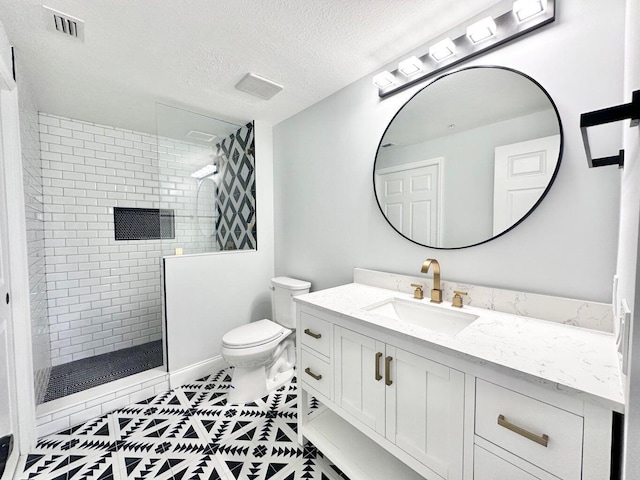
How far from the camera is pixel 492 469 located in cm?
85

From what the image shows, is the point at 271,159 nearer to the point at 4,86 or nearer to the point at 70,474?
the point at 4,86

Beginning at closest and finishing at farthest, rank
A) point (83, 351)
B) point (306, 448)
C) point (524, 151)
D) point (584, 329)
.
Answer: point (584, 329) < point (524, 151) < point (306, 448) < point (83, 351)

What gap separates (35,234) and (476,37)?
302 centimetres

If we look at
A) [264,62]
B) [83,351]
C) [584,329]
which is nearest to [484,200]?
[584,329]

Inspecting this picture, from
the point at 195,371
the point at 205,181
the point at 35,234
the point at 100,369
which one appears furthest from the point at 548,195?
the point at 100,369

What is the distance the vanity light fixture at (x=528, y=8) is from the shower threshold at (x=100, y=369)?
3.27 m

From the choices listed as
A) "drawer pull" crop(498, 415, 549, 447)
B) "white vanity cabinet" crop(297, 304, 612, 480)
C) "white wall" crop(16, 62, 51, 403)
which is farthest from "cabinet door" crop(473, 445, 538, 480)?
"white wall" crop(16, 62, 51, 403)

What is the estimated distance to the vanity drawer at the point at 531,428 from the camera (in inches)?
28.2

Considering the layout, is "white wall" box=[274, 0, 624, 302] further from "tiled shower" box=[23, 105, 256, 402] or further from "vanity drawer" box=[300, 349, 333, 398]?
"tiled shower" box=[23, 105, 256, 402]

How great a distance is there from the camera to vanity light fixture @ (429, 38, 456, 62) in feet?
4.58

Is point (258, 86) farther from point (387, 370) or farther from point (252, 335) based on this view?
point (387, 370)

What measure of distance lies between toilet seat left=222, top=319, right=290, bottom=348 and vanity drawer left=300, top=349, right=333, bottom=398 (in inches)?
21.0

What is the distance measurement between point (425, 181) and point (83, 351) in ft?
10.9

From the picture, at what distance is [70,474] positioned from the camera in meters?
1.41
